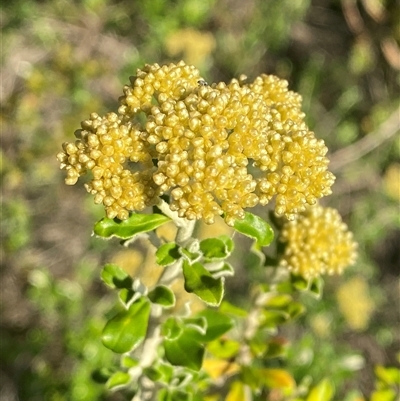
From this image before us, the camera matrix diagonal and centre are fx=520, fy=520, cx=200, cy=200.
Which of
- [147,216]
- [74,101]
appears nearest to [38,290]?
[74,101]

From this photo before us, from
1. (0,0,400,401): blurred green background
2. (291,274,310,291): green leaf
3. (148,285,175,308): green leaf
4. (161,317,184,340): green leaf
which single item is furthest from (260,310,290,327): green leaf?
(0,0,400,401): blurred green background

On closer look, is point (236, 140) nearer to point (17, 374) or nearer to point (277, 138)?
point (277, 138)

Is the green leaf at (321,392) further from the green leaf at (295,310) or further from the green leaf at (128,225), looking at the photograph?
the green leaf at (128,225)

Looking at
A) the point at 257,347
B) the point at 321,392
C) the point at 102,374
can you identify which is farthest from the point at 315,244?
the point at 102,374

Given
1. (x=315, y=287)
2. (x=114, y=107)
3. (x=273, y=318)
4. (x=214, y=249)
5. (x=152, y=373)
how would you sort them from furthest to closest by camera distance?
1. (x=114, y=107)
2. (x=273, y=318)
3. (x=315, y=287)
4. (x=152, y=373)
5. (x=214, y=249)

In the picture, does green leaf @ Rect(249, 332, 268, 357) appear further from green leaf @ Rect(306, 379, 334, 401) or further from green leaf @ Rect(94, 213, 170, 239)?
green leaf @ Rect(94, 213, 170, 239)

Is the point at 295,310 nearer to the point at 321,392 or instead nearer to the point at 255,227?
the point at 321,392
